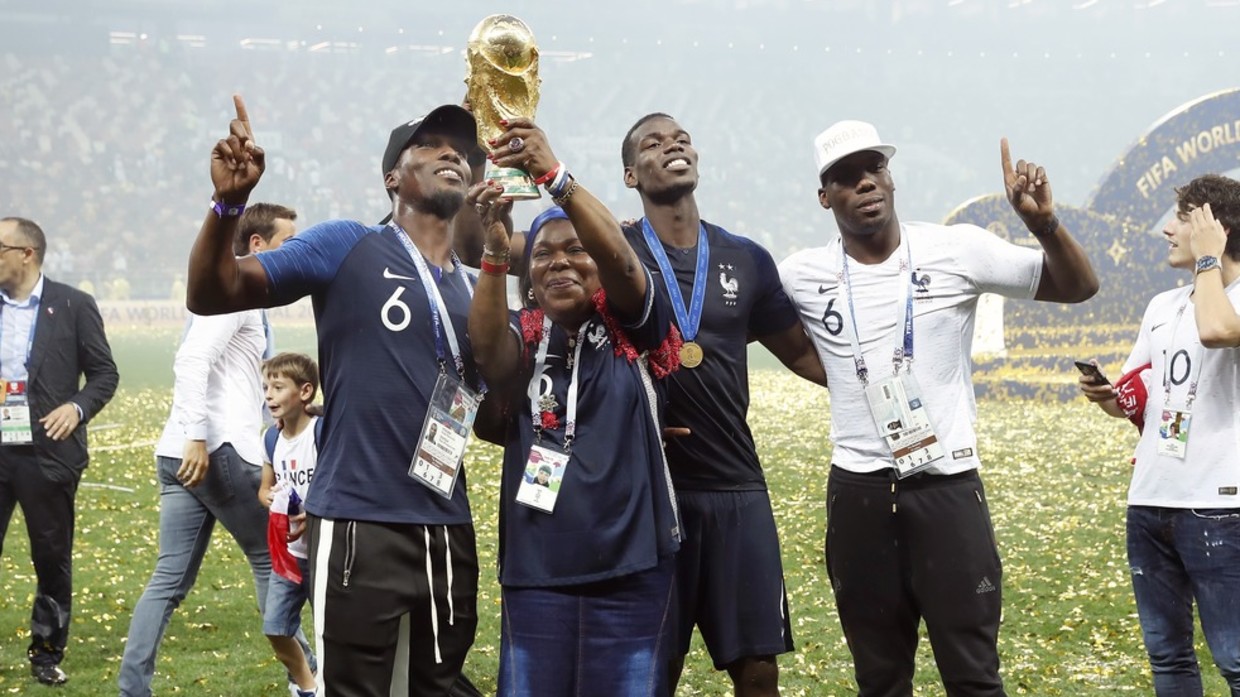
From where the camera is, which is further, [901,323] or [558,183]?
[901,323]

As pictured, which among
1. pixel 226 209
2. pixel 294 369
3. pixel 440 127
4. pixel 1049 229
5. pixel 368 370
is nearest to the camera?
pixel 226 209

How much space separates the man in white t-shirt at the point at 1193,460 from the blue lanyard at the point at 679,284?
1.35m

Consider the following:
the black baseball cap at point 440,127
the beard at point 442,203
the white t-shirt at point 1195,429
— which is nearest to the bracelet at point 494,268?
the beard at point 442,203

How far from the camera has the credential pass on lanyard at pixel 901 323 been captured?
3941 mm

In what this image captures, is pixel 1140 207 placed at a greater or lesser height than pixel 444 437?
greater

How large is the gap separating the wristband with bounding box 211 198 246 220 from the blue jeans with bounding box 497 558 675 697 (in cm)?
117

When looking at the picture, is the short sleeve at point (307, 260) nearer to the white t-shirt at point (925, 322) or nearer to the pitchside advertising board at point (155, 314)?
the white t-shirt at point (925, 322)

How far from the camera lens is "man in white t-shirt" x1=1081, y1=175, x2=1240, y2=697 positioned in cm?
409

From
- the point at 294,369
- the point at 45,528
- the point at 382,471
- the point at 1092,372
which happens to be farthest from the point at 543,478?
the point at 45,528

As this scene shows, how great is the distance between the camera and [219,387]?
17.7 ft

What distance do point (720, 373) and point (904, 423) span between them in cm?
55

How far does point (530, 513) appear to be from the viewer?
3.38 m

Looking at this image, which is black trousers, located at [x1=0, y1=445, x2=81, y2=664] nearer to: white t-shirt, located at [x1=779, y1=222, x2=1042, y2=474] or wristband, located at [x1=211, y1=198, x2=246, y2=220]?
wristband, located at [x1=211, y1=198, x2=246, y2=220]

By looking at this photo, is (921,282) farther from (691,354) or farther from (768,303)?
(691,354)
